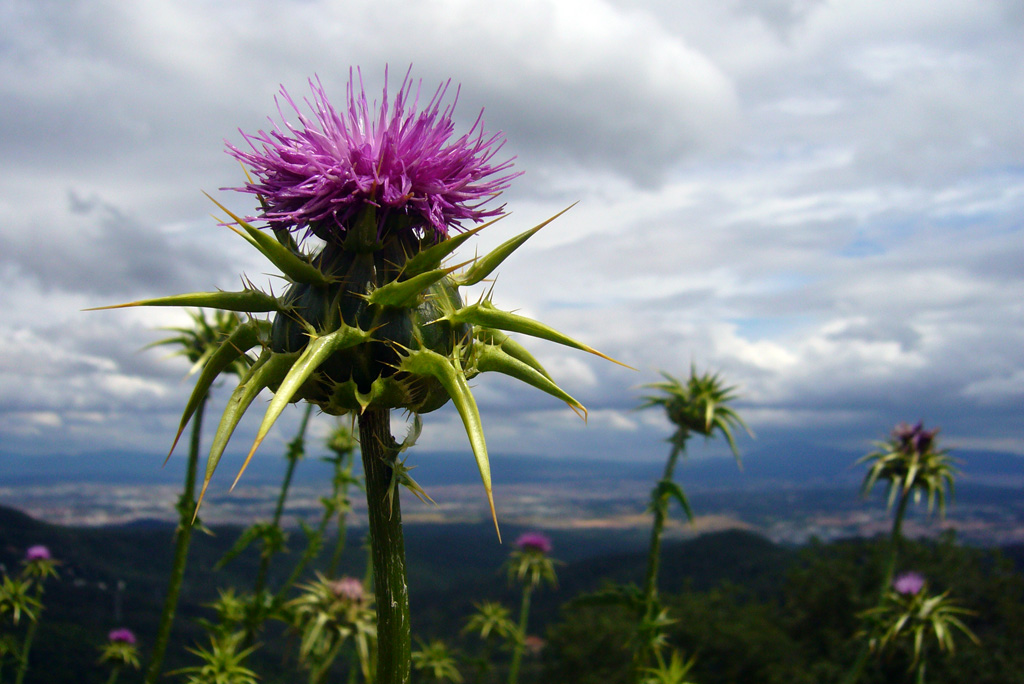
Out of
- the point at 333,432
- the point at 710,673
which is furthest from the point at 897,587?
the point at 710,673

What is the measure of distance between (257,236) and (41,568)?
10185 mm

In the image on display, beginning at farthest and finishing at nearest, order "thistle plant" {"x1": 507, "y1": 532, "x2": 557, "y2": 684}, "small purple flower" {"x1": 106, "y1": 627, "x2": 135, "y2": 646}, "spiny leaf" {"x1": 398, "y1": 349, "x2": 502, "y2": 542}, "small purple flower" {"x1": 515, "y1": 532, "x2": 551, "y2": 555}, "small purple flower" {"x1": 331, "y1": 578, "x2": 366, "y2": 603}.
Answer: "small purple flower" {"x1": 515, "y1": 532, "x2": 551, "y2": 555} → "thistle plant" {"x1": 507, "y1": 532, "x2": 557, "y2": 684} → "small purple flower" {"x1": 106, "y1": 627, "x2": 135, "y2": 646} → "small purple flower" {"x1": 331, "y1": 578, "x2": 366, "y2": 603} → "spiny leaf" {"x1": 398, "y1": 349, "x2": 502, "y2": 542}

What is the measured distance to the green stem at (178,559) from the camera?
575 centimetres

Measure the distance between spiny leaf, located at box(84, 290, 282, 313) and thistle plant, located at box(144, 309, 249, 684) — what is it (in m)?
1.66

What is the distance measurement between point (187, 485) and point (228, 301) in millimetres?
4853

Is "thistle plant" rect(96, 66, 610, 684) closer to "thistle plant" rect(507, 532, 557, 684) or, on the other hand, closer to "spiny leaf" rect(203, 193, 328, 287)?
"spiny leaf" rect(203, 193, 328, 287)

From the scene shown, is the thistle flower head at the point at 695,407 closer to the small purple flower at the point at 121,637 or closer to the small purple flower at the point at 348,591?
the small purple flower at the point at 348,591

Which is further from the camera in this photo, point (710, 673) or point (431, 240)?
point (710, 673)

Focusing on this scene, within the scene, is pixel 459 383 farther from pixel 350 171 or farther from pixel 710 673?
pixel 710 673

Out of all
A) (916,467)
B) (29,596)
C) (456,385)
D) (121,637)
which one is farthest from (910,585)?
(121,637)

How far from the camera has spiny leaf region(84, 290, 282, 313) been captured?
8.97 ft

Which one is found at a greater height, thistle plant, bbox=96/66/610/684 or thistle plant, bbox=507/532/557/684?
thistle plant, bbox=96/66/610/684

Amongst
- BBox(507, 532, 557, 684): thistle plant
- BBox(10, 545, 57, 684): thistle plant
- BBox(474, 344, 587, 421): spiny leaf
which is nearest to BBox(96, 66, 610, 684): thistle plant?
BBox(474, 344, 587, 421): spiny leaf

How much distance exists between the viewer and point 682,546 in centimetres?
9600
